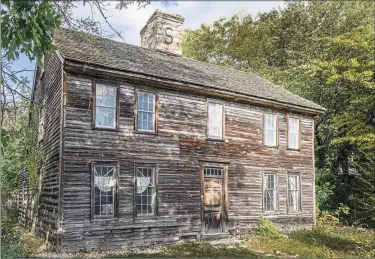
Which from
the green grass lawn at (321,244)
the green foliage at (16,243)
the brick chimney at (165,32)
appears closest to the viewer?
the green foliage at (16,243)

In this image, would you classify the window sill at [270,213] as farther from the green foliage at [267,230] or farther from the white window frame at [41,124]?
the white window frame at [41,124]

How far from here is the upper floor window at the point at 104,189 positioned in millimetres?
11867

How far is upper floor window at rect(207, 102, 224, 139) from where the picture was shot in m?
15.1

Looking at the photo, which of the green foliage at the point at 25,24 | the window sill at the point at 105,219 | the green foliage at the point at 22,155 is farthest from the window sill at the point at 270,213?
the green foliage at the point at 25,24

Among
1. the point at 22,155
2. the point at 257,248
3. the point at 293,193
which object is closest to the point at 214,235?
the point at 257,248

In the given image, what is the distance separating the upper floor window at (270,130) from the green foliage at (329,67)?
5869 mm

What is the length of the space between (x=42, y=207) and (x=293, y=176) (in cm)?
1145

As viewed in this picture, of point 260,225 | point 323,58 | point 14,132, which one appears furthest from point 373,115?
point 14,132

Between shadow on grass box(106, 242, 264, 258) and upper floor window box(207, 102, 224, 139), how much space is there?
448 centimetres

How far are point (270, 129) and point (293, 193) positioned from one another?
11.2 feet

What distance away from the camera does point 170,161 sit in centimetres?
1364

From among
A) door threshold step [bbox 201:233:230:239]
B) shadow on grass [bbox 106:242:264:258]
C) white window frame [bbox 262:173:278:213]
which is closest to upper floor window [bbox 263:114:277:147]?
white window frame [bbox 262:173:278:213]

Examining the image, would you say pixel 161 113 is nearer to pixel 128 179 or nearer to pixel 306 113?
pixel 128 179

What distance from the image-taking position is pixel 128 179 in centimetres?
1257
